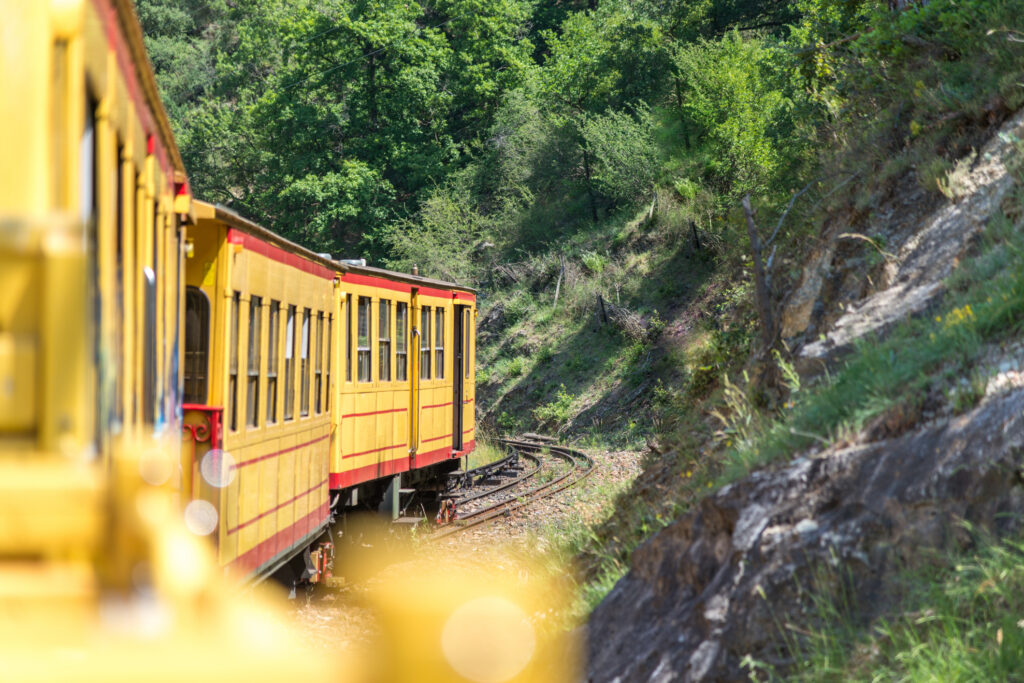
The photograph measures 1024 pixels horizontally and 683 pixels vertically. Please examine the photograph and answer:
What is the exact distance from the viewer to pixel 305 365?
983 cm

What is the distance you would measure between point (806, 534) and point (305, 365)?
20.4 feet

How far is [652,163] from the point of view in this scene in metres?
33.8

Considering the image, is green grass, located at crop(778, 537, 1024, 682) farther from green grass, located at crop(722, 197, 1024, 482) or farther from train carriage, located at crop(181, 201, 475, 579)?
train carriage, located at crop(181, 201, 475, 579)

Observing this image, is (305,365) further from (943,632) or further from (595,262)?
(595,262)

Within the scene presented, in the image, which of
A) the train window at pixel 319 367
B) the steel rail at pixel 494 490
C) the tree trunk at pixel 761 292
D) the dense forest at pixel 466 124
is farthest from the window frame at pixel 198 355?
the dense forest at pixel 466 124

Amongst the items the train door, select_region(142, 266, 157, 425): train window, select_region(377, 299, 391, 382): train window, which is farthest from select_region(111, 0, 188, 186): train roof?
the train door

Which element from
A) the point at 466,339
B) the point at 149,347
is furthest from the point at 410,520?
the point at 149,347

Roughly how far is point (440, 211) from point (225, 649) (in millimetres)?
38831

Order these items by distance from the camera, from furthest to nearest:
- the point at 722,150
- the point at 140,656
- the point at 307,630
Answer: the point at 722,150 → the point at 307,630 → the point at 140,656

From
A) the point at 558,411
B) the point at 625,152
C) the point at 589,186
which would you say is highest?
the point at 625,152

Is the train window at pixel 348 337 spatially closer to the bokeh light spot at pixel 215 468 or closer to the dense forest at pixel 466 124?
the bokeh light spot at pixel 215 468

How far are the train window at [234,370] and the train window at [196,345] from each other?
197 mm

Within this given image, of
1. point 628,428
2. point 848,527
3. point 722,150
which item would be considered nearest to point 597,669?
point 848,527

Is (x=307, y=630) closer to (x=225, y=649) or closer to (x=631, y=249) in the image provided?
(x=225, y=649)
